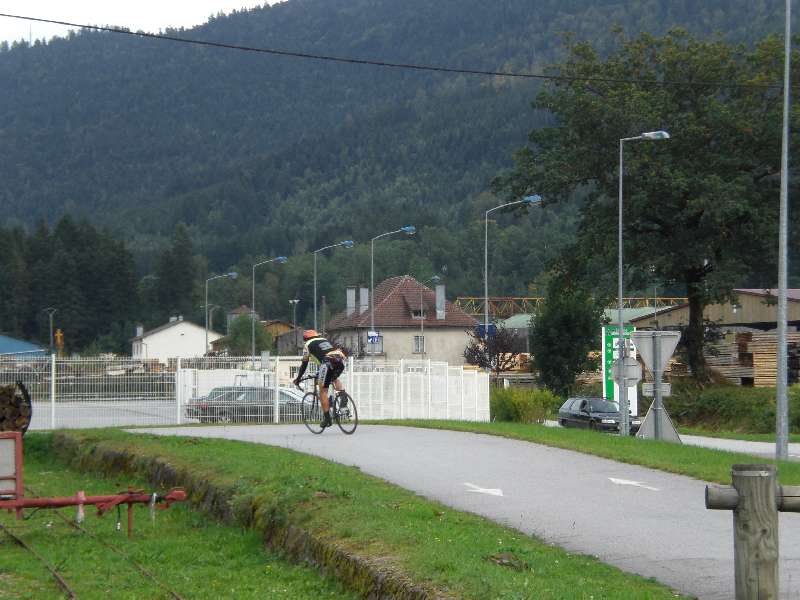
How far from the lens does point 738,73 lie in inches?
2125

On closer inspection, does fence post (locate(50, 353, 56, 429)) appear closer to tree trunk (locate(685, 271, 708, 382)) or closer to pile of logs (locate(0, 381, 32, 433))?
pile of logs (locate(0, 381, 32, 433))

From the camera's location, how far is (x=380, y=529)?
424 inches

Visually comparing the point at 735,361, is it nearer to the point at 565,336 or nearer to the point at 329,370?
the point at 565,336

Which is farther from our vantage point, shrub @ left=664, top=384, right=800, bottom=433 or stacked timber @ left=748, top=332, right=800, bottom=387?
stacked timber @ left=748, top=332, right=800, bottom=387

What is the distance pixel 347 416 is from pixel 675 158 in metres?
34.8

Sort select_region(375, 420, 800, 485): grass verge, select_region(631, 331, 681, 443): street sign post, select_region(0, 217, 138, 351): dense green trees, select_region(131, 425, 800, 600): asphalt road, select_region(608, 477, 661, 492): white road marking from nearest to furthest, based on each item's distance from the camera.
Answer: select_region(131, 425, 800, 600): asphalt road
select_region(608, 477, 661, 492): white road marking
select_region(375, 420, 800, 485): grass verge
select_region(631, 331, 681, 443): street sign post
select_region(0, 217, 138, 351): dense green trees

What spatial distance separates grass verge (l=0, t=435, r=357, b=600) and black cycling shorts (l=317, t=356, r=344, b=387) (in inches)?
255

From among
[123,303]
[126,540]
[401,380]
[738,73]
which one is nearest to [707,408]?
[738,73]

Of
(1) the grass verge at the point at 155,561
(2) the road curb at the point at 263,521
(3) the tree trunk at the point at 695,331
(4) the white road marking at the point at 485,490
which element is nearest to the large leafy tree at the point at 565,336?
(3) the tree trunk at the point at 695,331

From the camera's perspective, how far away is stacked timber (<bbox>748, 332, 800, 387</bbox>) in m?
58.8

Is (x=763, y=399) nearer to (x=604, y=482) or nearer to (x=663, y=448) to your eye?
(x=663, y=448)

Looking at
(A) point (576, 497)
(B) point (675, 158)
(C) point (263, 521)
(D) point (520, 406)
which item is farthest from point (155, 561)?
(B) point (675, 158)

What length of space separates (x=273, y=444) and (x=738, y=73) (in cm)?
3844

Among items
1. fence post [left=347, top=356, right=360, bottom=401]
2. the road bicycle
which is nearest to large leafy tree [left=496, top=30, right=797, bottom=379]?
fence post [left=347, top=356, right=360, bottom=401]
